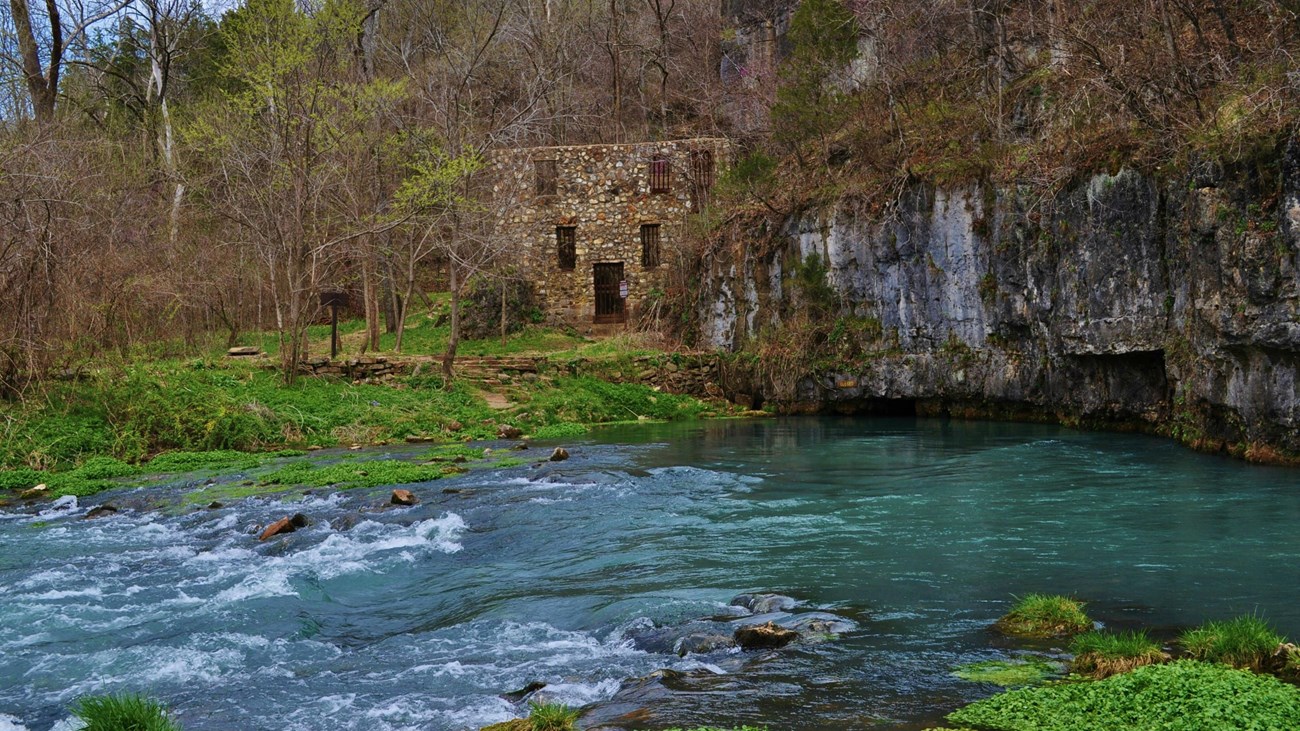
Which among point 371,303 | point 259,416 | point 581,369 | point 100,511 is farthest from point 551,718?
point 371,303

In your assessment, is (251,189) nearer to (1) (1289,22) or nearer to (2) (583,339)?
(2) (583,339)

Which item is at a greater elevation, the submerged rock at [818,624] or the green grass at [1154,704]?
the green grass at [1154,704]

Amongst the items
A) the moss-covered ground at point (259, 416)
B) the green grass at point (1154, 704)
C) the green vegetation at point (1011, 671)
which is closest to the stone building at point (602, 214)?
the moss-covered ground at point (259, 416)

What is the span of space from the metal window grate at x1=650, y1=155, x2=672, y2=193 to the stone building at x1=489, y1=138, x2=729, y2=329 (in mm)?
37

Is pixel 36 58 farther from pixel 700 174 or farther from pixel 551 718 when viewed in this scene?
pixel 551 718

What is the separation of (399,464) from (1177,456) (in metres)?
13.5

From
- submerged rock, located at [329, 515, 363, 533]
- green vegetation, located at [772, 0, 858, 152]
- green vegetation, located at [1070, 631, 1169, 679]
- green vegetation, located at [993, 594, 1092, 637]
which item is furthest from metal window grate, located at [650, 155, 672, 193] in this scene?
green vegetation, located at [1070, 631, 1169, 679]

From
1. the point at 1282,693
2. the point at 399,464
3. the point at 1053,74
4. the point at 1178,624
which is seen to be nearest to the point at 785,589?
the point at 1178,624

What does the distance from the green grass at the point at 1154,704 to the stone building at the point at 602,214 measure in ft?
108

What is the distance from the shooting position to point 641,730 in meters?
6.42

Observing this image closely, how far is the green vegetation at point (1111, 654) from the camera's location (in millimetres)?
Answer: 7074

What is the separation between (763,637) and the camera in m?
8.31

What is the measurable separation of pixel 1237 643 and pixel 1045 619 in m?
1.51

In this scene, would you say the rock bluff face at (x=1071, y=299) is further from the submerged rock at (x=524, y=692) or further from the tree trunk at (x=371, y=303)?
the submerged rock at (x=524, y=692)
